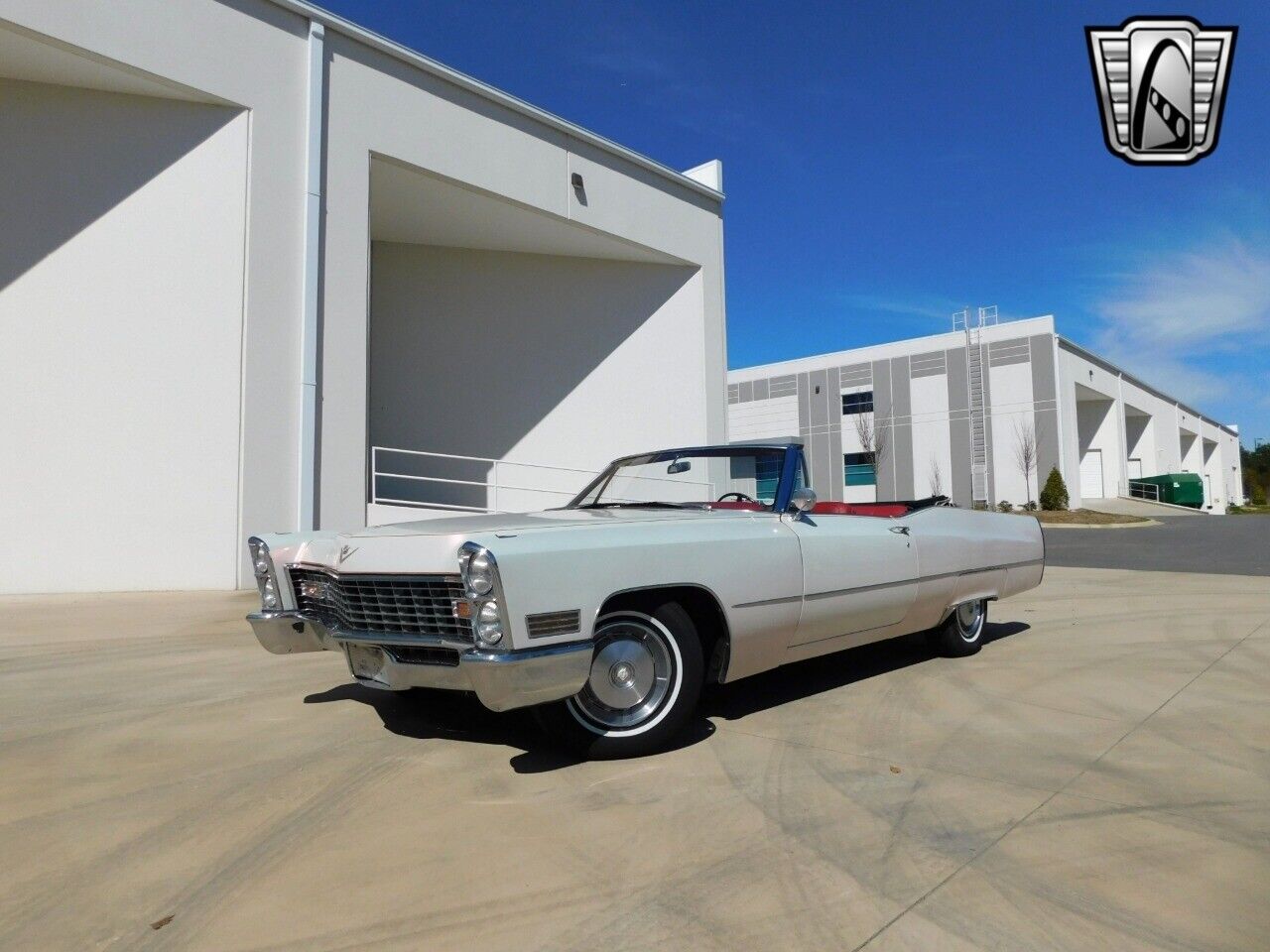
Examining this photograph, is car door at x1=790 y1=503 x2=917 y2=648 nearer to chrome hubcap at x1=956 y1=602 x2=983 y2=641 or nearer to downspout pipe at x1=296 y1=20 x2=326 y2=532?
chrome hubcap at x1=956 y1=602 x2=983 y2=641

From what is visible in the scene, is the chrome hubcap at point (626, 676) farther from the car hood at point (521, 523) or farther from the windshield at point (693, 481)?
the windshield at point (693, 481)

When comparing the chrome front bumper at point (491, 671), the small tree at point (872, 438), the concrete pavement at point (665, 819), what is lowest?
the concrete pavement at point (665, 819)

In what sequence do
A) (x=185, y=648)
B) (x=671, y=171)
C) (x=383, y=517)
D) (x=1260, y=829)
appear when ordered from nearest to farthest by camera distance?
(x=1260, y=829) → (x=185, y=648) → (x=383, y=517) → (x=671, y=171)

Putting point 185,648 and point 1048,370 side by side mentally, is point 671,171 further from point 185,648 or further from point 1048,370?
point 1048,370

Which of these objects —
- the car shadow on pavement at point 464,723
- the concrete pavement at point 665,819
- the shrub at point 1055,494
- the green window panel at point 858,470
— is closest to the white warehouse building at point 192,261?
the concrete pavement at point 665,819

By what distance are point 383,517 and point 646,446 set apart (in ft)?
19.9

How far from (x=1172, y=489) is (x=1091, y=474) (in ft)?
16.3

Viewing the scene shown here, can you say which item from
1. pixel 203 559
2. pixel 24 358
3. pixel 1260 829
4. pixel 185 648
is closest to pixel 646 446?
pixel 203 559

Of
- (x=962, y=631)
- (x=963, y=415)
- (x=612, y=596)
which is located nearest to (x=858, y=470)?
(x=963, y=415)

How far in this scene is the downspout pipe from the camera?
967 centimetres

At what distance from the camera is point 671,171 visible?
14.6 m

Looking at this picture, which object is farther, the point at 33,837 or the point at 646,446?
the point at 646,446

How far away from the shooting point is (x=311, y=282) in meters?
9.84

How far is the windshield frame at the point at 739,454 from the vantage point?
4154 mm
